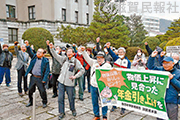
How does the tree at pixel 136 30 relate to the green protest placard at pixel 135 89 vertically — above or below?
above

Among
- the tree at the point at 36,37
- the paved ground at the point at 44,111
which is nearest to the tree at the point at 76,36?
the tree at the point at 36,37

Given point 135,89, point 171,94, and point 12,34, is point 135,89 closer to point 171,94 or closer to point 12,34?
point 171,94

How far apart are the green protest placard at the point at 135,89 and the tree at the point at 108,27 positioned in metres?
15.1

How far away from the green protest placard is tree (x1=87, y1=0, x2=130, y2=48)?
15132mm

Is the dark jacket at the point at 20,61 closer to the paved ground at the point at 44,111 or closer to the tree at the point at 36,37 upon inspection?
the paved ground at the point at 44,111

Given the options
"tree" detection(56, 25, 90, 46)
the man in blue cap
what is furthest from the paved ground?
"tree" detection(56, 25, 90, 46)

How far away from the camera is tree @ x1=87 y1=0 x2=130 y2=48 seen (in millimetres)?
18859

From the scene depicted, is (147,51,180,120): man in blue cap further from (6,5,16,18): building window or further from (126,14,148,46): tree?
(126,14,148,46): tree

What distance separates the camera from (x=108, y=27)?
62.5 ft

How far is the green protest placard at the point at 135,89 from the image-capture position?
3215mm

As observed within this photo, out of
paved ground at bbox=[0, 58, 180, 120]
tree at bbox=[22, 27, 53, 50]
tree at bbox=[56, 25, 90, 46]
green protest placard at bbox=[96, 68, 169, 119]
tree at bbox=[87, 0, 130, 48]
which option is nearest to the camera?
green protest placard at bbox=[96, 68, 169, 119]

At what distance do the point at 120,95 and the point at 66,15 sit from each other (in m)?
26.8

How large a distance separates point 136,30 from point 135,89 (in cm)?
3719

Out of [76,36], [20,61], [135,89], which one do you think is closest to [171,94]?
[135,89]
